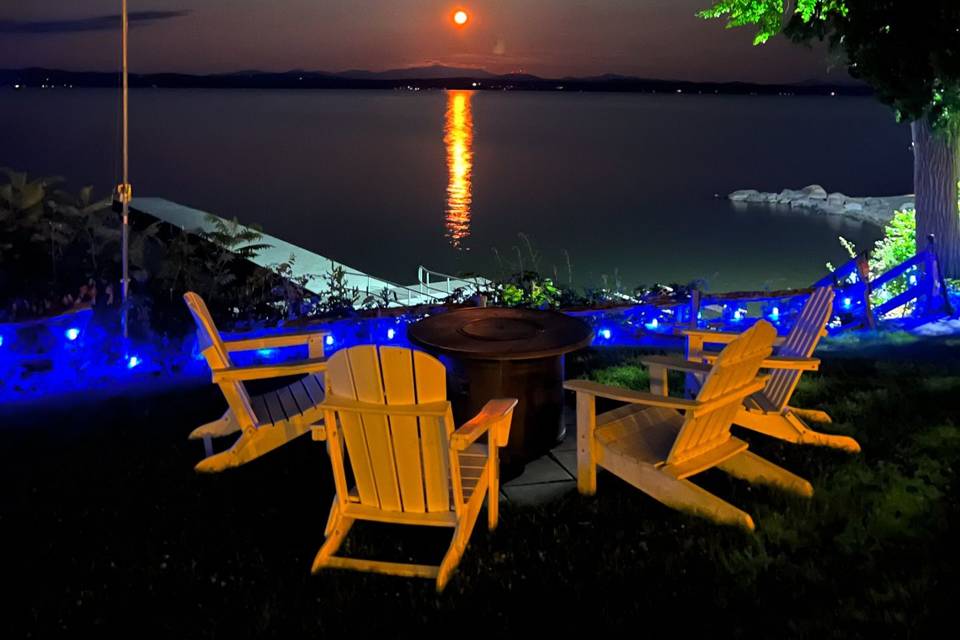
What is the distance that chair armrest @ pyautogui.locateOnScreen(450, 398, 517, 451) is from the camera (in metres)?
3.05

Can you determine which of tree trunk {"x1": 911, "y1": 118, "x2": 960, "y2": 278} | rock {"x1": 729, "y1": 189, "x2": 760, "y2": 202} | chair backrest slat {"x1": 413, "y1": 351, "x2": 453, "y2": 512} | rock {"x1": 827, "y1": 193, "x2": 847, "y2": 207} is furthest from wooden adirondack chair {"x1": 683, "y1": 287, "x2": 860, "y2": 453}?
rock {"x1": 729, "y1": 189, "x2": 760, "y2": 202}

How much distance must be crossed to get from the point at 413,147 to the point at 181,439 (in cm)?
6369

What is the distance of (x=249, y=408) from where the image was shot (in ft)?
13.0

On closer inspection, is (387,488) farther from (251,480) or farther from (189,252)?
(189,252)

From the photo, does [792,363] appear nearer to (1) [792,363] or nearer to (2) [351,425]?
(1) [792,363]

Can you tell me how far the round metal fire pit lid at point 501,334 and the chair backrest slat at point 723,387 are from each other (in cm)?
80

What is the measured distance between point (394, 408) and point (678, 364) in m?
1.56

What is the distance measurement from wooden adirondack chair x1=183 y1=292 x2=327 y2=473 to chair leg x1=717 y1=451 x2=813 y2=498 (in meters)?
1.87

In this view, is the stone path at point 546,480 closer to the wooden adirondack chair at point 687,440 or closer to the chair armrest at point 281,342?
the wooden adirondack chair at point 687,440

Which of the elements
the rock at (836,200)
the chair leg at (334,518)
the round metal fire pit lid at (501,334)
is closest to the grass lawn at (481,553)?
the chair leg at (334,518)

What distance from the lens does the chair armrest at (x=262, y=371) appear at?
3.83 m

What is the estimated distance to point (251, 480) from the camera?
4.02 m

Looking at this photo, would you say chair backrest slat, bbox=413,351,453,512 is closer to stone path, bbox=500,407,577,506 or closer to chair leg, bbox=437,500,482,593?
chair leg, bbox=437,500,482,593

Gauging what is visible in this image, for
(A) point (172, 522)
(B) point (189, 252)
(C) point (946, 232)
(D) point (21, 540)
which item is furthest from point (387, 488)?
(C) point (946, 232)
